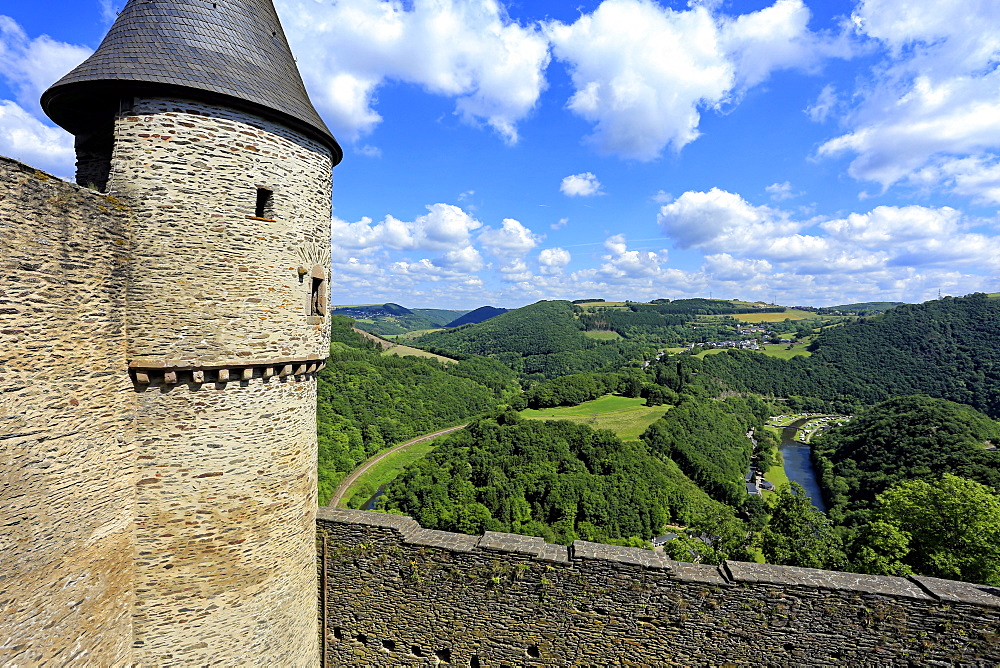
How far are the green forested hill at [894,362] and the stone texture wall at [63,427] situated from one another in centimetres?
13246

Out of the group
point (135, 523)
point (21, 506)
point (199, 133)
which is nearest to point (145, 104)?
point (199, 133)

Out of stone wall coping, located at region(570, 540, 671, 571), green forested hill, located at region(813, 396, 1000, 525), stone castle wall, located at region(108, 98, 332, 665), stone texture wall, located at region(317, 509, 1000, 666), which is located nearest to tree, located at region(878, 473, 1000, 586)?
stone texture wall, located at region(317, 509, 1000, 666)

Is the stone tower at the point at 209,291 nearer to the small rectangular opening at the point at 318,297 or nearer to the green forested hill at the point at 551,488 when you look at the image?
the small rectangular opening at the point at 318,297

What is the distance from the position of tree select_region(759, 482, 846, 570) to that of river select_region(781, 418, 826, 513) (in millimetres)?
51389

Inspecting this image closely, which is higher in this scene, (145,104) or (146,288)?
(145,104)

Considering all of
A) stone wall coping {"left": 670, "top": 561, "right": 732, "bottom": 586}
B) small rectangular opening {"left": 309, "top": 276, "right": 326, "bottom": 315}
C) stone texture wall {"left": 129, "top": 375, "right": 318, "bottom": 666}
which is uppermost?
small rectangular opening {"left": 309, "top": 276, "right": 326, "bottom": 315}

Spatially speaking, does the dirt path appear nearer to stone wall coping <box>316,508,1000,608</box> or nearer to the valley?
the valley

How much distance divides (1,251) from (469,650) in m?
10.7

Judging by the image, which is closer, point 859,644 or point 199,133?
point 199,133

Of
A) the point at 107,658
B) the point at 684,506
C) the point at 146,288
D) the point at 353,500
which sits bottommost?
the point at 353,500

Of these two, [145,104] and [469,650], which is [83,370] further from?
[469,650]

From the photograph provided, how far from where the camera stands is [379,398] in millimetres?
103500

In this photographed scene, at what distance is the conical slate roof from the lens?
19.5 feet

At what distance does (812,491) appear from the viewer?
68.0 meters
